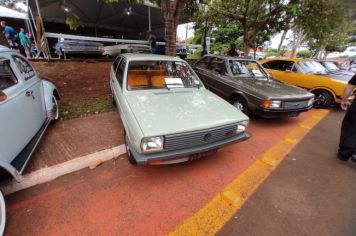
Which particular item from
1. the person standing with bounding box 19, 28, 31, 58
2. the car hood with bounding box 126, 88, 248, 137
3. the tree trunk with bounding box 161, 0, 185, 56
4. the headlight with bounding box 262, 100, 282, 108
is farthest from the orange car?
the person standing with bounding box 19, 28, 31, 58

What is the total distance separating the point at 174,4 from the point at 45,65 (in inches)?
216

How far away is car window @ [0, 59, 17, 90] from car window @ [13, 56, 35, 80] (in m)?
0.21

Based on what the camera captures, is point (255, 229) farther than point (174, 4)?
No

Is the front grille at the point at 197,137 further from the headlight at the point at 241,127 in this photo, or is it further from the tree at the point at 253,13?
the tree at the point at 253,13

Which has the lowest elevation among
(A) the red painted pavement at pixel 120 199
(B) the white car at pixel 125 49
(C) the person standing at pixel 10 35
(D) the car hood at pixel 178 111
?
(A) the red painted pavement at pixel 120 199

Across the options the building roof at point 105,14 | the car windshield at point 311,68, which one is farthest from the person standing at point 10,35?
the car windshield at point 311,68

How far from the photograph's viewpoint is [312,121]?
5191 millimetres

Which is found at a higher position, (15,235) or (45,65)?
(45,65)

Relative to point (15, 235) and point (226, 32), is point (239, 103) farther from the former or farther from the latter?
point (226, 32)

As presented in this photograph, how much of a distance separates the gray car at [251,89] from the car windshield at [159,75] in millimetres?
1473

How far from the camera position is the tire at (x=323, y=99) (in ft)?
19.8

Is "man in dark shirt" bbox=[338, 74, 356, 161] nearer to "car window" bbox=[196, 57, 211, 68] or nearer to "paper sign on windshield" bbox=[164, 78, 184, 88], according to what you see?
"paper sign on windshield" bbox=[164, 78, 184, 88]

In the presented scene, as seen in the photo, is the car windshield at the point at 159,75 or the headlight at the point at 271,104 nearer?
the car windshield at the point at 159,75

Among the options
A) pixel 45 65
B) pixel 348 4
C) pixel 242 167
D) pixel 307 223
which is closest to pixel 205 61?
pixel 242 167
